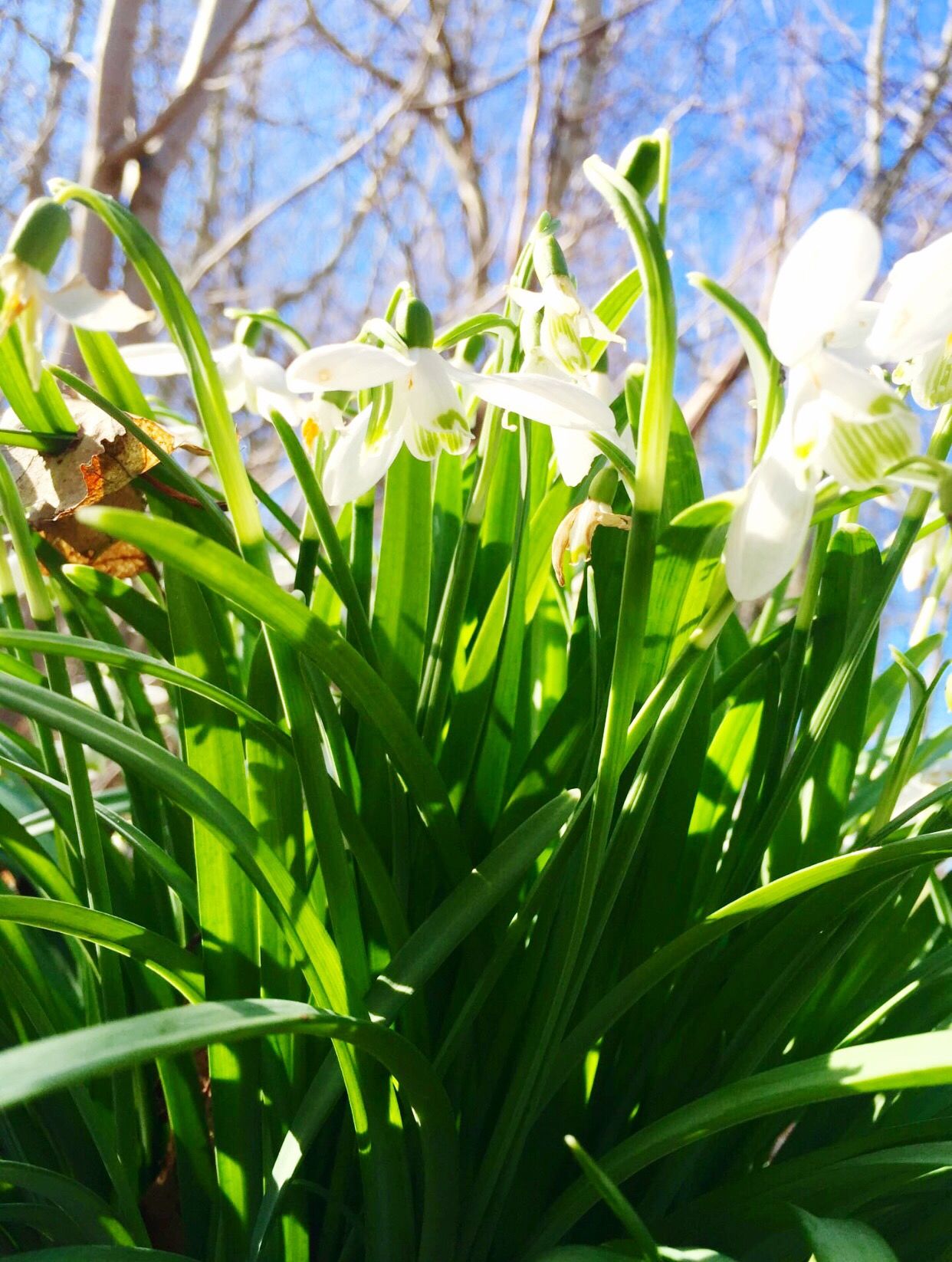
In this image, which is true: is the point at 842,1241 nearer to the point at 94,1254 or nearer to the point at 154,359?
the point at 94,1254

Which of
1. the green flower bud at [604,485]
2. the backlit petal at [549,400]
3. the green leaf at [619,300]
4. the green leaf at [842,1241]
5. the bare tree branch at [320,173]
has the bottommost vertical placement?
the green leaf at [842,1241]

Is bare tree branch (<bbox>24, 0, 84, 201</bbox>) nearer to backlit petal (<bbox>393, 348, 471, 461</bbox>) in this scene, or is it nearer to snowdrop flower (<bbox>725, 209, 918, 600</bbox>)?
backlit petal (<bbox>393, 348, 471, 461</bbox>)

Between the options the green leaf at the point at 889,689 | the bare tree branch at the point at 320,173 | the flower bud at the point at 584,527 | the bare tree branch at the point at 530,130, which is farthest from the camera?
the bare tree branch at the point at 320,173

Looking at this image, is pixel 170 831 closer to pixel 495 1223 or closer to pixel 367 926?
pixel 367 926

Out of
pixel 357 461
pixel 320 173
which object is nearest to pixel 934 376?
pixel 357 461

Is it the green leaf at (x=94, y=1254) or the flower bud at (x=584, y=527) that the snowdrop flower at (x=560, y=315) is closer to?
the flower bud at (x=584, y=527)

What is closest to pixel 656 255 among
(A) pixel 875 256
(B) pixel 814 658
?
(A) pixel 875 256

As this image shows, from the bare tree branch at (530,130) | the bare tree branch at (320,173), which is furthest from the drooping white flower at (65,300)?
the bare tree branch at (320,173)
